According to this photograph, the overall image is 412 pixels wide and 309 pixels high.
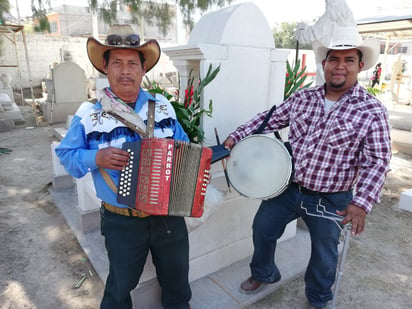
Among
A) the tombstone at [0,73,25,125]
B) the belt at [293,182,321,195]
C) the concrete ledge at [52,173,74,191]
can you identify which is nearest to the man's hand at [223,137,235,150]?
the belt at [293,182,321,195]

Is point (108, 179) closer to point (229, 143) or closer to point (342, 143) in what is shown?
point (229, 143)

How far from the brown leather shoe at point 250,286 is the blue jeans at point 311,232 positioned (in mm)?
121

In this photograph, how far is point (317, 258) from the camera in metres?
2.20

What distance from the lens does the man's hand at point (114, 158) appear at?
1.58m

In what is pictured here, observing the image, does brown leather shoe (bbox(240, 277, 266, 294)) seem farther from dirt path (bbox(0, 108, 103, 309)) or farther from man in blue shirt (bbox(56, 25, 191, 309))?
dirt path (bbox(0, 108, 103, 309))

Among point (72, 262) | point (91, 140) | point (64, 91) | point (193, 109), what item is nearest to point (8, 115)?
point (64, 91)

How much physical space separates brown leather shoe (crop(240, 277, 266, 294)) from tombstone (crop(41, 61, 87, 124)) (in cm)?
893

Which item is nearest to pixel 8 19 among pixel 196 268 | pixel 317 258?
pixel 196 268

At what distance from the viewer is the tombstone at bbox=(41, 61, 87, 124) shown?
9.74m

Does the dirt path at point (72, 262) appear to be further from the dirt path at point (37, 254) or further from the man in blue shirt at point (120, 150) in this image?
the man in blue shirt at point (120, 150)

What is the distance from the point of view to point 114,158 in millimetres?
1580

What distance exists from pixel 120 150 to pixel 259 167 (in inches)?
40.9

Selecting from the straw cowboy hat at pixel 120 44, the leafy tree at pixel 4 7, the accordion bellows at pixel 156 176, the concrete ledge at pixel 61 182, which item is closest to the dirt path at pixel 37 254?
the concrete ledge at pixel 61 182

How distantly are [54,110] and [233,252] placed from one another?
8.76 meters
